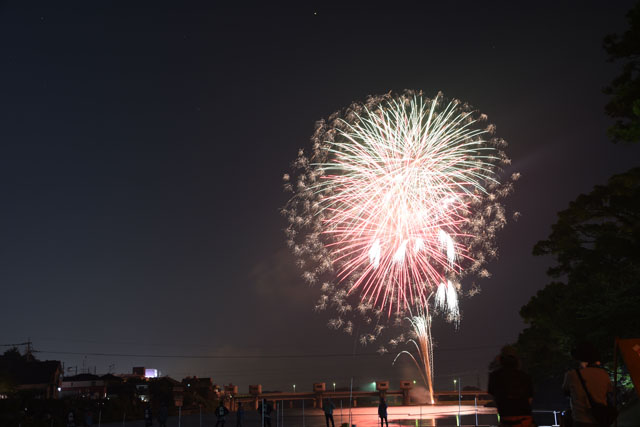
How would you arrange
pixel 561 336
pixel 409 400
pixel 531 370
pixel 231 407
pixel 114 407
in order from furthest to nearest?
pixel 409 400 < pixel 231 407 < pixel 114 407 < pixel 531 370 < pixel 561 336

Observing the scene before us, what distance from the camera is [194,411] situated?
65.2 m

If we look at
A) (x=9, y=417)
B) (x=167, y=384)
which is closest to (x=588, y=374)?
(x=9, y=417)

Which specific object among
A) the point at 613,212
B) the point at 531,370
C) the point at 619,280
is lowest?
the point at 531,370

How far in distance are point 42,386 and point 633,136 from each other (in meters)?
84.3

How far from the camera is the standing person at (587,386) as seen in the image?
6340 millimetres

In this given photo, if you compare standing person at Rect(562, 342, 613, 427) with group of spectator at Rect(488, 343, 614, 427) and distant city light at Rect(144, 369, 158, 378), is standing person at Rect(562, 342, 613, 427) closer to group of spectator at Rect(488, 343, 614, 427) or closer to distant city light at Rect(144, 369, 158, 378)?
group of spectator at Rect(488, 343, 614, 427)

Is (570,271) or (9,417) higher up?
(570,271)

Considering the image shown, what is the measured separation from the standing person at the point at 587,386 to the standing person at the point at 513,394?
0.70m

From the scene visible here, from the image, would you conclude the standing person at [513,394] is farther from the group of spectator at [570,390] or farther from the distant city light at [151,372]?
the distant city light at [151,372]

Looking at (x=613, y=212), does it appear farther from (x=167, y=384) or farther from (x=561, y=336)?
(x=167, y=384)

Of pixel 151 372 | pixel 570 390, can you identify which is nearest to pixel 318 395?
pixel 151 372

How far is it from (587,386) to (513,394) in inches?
38.4

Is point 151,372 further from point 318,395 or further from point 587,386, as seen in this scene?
point 587,386

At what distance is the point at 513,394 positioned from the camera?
238 inches
